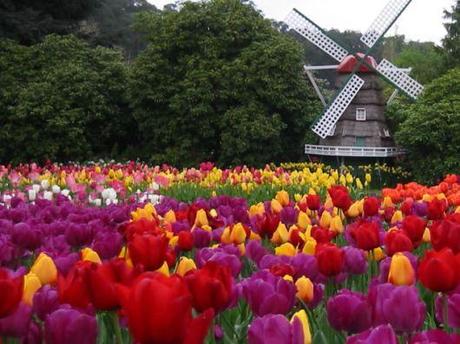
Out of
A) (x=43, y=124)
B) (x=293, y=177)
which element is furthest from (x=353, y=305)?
(x=43, y=124)

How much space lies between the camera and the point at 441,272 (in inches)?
74.5

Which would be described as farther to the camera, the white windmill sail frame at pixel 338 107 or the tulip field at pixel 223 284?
the white windmill sail frame at pixel 338 107

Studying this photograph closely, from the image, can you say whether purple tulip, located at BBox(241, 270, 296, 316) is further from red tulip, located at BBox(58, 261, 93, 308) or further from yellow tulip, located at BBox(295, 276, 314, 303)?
red tulip, located at BBox(58, 261, 93, 308)

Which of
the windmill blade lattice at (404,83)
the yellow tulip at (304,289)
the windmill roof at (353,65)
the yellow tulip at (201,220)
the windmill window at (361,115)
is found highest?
the windmill roof at (353,65)

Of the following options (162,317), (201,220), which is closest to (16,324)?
(162,317)

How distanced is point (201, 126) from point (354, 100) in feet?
18.5

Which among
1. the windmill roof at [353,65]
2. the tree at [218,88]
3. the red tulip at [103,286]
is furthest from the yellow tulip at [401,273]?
the windmill roof at [353,65]

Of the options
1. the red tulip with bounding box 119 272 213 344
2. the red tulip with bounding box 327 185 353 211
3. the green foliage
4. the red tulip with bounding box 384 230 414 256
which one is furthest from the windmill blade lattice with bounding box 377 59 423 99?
the red tulip with bounding box 119 272 213 344

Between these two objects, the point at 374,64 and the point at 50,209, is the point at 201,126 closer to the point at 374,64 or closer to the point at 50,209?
the point at 374,64

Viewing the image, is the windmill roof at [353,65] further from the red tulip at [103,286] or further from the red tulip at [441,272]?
the red tulip at [103,286]

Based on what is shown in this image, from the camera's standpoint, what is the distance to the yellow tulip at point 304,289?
6.99ft

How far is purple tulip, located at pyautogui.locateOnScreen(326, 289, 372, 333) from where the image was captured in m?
1.75

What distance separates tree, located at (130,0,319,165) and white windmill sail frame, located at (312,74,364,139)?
737mm

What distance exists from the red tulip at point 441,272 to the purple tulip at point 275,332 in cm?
63
